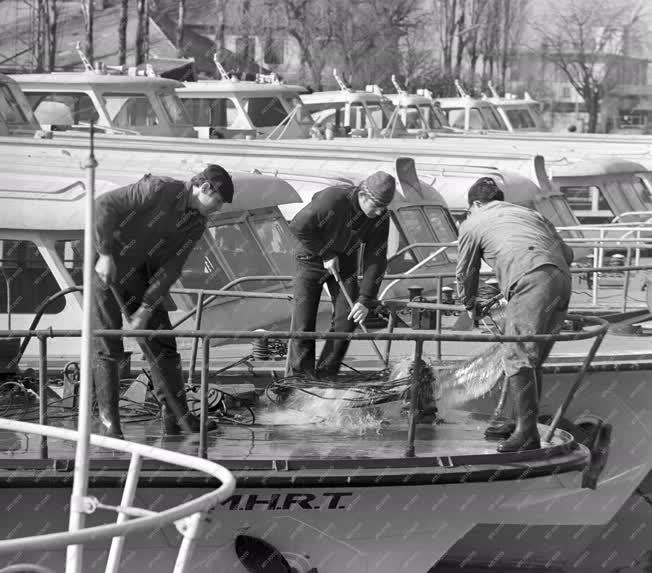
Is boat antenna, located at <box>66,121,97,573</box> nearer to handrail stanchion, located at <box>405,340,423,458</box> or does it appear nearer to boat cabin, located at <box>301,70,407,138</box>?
handrail stanchion, located at <box>405,340,423,458</box>

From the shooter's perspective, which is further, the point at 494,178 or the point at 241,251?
the point at 494,178

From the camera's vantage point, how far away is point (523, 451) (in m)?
7.50

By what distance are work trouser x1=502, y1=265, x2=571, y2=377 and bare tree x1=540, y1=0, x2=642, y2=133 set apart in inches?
2172

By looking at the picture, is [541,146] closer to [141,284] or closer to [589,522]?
[589,522]

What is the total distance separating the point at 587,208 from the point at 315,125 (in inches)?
215

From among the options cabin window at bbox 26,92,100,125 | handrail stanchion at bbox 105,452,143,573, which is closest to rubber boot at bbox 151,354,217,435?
handrail stanchion at bbox 105,452,143,573

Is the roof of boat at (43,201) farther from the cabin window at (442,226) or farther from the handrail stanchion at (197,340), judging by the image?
the cabin window at (442,226)

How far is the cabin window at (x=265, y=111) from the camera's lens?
22.5m

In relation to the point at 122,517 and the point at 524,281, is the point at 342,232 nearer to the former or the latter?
the point at 524,281

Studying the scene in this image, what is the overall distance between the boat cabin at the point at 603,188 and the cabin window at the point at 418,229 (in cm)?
540

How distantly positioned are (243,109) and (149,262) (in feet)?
49.6

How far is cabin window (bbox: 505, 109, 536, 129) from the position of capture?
30.7 m

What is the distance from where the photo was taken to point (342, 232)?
338 inches

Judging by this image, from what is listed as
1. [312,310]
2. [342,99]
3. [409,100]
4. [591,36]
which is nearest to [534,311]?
[312,310]
